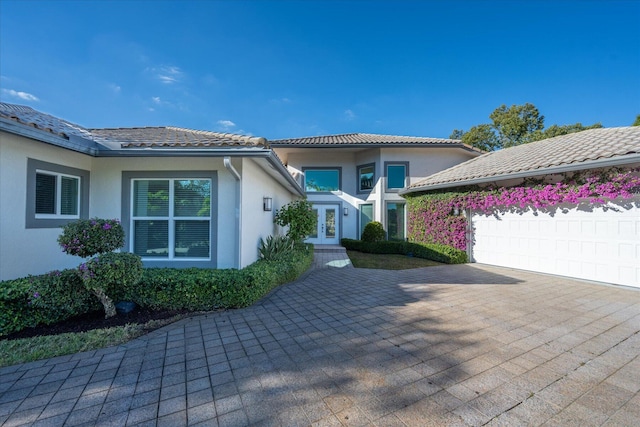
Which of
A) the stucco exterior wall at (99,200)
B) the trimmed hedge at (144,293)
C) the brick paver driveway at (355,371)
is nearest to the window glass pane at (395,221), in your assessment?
the stucco exterior wall at (99,200)

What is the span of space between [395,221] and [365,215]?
1764 mm

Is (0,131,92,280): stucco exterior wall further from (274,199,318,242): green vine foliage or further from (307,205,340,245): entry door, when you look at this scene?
(307,205,340,245): entry door

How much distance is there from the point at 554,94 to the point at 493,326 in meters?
15.9

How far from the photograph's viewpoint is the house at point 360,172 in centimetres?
1414

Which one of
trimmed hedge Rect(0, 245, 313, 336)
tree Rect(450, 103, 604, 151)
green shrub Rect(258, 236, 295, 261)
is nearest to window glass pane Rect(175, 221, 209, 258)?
trimmed hedge Rect(0, 245, 313, 336)

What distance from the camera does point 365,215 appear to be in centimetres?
1502

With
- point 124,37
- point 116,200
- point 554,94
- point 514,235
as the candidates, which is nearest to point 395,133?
point 554,94

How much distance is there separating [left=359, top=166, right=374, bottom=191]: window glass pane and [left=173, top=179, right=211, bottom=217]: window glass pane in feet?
35.4

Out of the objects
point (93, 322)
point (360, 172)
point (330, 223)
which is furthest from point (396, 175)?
point (93, 322)

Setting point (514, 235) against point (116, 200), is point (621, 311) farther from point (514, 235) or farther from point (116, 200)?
point (116, 200)

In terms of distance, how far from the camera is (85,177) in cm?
528

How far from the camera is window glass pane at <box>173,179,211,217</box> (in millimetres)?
5434

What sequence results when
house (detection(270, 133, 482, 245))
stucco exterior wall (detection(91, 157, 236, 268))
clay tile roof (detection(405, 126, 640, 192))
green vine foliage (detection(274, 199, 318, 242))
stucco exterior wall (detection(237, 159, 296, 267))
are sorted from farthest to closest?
1. house (detection(270, 133, 482, 245))
2. green vine foliage (detection(274, 199, 318, 242))
3. clay tile roof (detection(405, 126, 640, 192))
4. stucco exterior wall (detection(237, 159, 296, 267))
5. stucco exterior wall (detection(91, 157, 236, 268))

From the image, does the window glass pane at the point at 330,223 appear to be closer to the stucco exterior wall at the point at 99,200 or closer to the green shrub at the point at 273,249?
the green shrub at the point at 273,249
